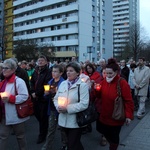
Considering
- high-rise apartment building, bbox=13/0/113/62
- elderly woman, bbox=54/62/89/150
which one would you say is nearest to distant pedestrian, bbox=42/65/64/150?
elderly woman, bbox=54/62/89/150

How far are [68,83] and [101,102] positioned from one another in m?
0.84

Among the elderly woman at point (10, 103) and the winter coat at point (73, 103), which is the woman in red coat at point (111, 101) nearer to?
the winter coat at point (73, 103)

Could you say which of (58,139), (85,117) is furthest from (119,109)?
(58,139)

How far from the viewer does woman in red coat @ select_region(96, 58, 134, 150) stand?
425 centimetres

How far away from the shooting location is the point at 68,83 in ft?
13.5

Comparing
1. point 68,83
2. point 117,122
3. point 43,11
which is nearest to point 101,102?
point 117,122

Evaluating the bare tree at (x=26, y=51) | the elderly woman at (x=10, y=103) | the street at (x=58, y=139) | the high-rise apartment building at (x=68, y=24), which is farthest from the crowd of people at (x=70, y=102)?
the high-rise apartment building at (x=68, y=24)

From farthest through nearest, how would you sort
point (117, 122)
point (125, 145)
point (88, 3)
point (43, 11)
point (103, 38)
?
point (103, 38) < point (43, 11) < point (88, 3) < point (125, 145) < point (117, 122)

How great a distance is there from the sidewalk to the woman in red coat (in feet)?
3.70

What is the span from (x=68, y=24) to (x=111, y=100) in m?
57.5

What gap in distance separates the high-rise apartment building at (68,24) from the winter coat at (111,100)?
4845 cm

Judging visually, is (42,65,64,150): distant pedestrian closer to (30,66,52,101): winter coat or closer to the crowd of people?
the crowd of people

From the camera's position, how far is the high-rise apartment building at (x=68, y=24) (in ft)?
192

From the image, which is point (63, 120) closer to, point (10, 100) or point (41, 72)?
point (10, 100)
